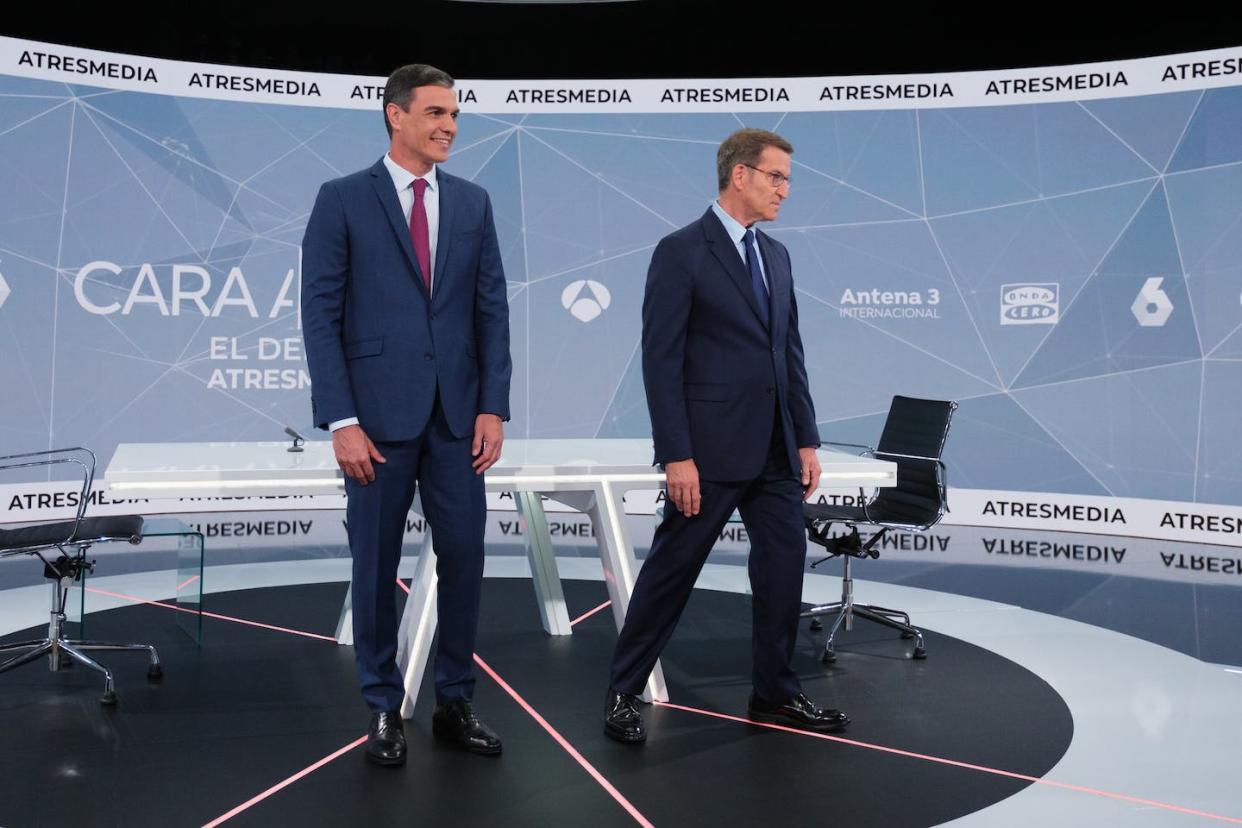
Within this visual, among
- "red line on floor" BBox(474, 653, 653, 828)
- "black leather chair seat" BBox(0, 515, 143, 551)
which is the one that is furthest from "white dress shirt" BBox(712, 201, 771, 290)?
"black leather chair seat" BBox(0, 515, 143, 551)

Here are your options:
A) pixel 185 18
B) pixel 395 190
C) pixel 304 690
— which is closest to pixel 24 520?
pixel 185 18

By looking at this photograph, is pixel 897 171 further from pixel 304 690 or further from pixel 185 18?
pixel 304 690

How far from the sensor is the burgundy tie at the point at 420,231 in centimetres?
276

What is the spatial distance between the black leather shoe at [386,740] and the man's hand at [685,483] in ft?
2.96

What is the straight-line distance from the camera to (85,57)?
278 inches

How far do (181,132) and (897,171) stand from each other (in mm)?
4879

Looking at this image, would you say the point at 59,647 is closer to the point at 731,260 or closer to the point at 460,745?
the point at 460,745

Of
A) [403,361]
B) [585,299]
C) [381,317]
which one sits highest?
[585,299]

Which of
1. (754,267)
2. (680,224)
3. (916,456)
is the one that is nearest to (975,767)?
(754,267)

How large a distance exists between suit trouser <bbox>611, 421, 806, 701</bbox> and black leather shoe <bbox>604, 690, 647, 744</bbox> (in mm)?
28

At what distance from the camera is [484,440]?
279 cm

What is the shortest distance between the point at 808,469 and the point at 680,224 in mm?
5082

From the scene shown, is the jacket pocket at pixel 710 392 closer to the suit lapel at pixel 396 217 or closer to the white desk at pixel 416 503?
the white desk at pixel 416 503

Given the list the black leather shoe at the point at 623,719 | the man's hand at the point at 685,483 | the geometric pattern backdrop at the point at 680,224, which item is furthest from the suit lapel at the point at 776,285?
the geometric pattern backdrop at the point at 680,224
